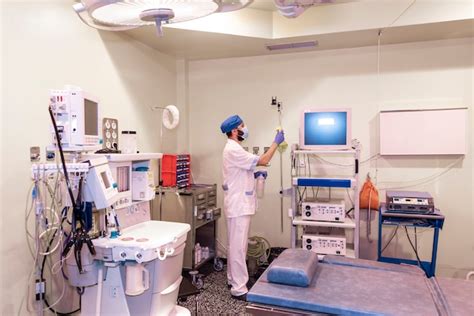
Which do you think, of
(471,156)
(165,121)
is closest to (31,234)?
(165,121)

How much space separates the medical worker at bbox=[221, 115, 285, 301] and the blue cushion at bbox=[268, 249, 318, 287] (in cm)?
99

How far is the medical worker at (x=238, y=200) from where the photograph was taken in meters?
3.14

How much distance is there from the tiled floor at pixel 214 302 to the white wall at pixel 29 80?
53.8 inches

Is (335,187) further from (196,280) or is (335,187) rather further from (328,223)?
(196,280)

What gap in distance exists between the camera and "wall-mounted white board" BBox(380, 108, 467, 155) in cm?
335

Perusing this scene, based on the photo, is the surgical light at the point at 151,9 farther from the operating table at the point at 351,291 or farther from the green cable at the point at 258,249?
the green cable at the point at 258,249

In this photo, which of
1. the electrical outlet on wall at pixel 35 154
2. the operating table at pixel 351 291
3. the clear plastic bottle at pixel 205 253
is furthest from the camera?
the clear plastic bottle at pixel 205 253

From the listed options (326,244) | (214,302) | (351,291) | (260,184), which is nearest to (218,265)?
(214,302)

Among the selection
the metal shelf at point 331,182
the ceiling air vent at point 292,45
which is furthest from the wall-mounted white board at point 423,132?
the ceiling air vent at point 292,45

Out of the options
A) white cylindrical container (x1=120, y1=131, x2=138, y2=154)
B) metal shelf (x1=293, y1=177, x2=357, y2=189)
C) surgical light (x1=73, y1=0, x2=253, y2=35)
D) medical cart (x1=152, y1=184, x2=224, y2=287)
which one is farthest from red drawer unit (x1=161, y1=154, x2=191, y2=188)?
surgical light (x1=73, y1=0, x2=253, y2=35)

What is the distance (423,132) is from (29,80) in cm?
354

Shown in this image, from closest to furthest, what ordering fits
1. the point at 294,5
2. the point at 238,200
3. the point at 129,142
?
1. the point at 294,5
2. the point at 129,142
3. the point at 238,200

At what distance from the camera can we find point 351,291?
192 cm

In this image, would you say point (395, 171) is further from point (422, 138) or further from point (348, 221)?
point (348, 221)
